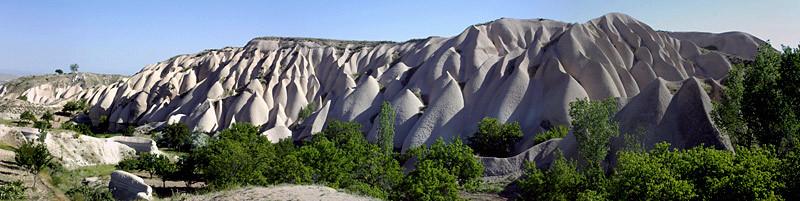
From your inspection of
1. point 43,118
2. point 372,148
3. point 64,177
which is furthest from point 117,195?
point 43,118

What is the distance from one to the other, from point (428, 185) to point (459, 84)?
38775 mm

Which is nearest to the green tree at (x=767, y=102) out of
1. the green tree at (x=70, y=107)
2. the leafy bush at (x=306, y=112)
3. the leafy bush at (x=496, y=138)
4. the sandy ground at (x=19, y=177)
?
the leafy bush at (x=496, y=138)

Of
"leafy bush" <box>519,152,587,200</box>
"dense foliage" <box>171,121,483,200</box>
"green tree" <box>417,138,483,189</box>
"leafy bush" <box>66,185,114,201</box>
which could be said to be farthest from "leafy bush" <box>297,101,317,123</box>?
"leafy bush" <box>519,152,587,200</box>

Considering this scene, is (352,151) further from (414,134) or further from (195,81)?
(195,81)

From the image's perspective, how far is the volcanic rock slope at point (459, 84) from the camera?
34250mm

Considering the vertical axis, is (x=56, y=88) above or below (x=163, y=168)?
below

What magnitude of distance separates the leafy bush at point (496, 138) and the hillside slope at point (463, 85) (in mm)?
1272

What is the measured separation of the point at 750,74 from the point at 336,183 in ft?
68.6

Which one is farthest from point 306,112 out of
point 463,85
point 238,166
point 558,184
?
point 558,184

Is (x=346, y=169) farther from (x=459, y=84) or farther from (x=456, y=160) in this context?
(x=459, y=84)

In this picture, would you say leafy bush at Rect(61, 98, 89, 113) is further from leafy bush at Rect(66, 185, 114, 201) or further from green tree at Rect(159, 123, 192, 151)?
leafy bush at Rect(66, 185, 114, 201)

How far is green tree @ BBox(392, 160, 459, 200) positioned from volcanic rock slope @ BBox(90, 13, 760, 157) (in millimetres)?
13910

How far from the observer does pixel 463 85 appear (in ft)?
190

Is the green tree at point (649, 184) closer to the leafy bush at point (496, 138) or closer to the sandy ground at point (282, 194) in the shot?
the sandy ground at point (282, 194)
